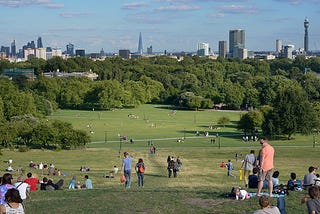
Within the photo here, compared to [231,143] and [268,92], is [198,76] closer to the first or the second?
[268,92]

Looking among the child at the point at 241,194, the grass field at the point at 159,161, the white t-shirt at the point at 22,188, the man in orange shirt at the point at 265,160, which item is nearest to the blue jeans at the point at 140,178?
the grass field at the point at 159,161

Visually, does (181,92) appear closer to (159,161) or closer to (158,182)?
(159,161)

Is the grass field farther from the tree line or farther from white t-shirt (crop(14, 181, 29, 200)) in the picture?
the tree line

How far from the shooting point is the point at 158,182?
84.4 ft

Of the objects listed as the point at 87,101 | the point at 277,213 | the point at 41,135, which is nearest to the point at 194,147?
the point at 41,135

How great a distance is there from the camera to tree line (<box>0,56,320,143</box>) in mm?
60844

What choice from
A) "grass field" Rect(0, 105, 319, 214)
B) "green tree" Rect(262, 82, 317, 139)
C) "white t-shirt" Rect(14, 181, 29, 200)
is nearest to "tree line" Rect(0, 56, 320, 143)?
"green tree" Rect(262, 82, 317, 139)

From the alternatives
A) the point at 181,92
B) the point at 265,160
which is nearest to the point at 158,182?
the point at 265,160

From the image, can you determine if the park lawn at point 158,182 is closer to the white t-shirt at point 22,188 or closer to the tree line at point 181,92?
the white t-shirt at point 22,188

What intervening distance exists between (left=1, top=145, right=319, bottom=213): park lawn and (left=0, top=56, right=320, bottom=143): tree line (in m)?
11.9

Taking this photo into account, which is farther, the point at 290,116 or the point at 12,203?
the point at 290,116

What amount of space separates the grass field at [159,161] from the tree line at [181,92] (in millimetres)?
2939

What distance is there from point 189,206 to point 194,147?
3715 centimetres

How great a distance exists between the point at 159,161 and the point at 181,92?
67.5m
